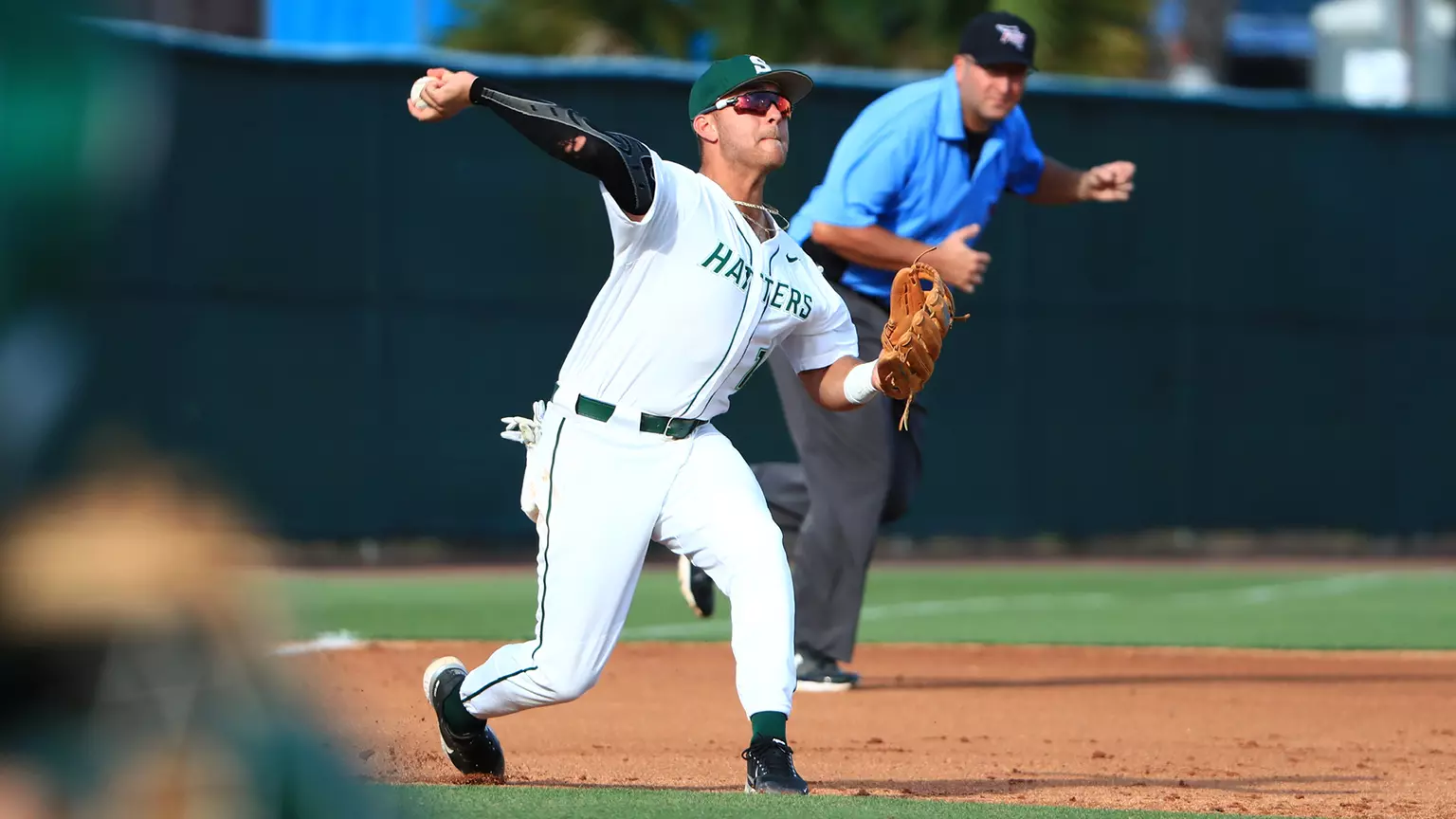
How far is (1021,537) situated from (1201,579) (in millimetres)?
1703

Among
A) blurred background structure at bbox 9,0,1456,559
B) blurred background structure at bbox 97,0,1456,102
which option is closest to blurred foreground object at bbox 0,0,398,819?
blurred background structure at bbox 9,0,1456,559

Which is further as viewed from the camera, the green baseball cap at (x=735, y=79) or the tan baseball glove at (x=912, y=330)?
the green baseball cap at (x=735, y=79)

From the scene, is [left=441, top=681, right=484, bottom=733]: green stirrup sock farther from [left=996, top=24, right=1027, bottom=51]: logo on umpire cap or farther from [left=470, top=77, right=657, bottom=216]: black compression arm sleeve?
[left=996, top=24, right=1027, bottom=51]: logo on umpire cap

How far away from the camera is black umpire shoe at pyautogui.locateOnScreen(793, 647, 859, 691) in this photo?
6.80 metres

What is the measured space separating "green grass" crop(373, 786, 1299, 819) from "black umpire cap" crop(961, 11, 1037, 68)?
131 inches

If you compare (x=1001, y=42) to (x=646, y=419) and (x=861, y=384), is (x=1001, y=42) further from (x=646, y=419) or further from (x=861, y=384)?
(x=646, y=419)

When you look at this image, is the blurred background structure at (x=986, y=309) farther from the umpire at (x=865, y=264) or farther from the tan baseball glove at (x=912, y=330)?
the tan baseball glove at (x=912, y=330)

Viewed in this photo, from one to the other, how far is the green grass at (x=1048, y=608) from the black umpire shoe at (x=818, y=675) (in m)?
2.07

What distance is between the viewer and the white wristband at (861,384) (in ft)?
15.0

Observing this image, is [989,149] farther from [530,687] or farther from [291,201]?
[291,201]

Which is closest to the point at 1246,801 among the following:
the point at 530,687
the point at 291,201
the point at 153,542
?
the point at 530,687

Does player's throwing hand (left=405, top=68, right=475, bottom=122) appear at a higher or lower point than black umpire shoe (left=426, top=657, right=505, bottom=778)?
higher

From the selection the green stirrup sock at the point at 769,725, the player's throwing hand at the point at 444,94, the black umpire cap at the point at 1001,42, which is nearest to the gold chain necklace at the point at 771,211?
the player's throwing hand at the point at 444,94

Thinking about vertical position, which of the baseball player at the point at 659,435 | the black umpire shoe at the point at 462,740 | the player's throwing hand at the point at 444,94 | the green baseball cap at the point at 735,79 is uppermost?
the green baseball cap at the point at 735,79
